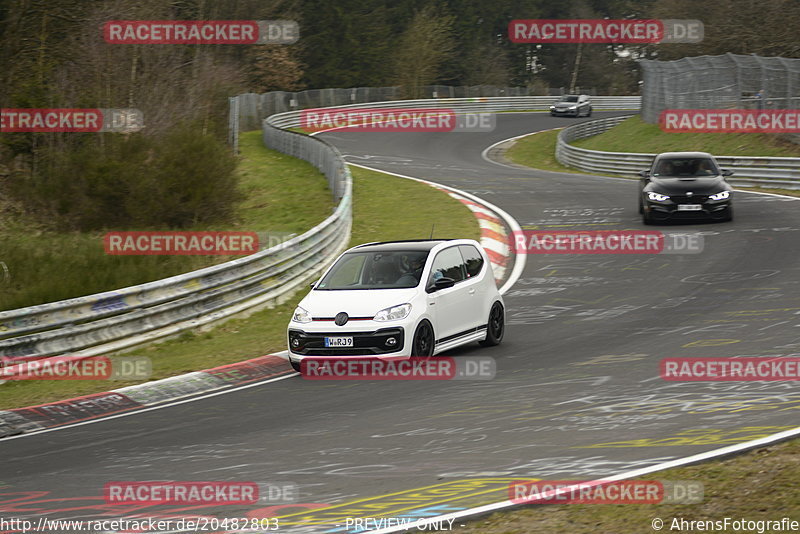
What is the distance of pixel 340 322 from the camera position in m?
12.4

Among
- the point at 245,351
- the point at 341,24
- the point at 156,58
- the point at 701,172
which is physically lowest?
the point at 245,351

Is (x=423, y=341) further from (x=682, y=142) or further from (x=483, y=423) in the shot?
(x=682, y=142)

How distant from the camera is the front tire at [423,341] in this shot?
41.1ft

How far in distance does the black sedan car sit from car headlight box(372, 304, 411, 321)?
41.8 feet

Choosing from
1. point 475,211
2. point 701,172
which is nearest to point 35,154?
point 475,211

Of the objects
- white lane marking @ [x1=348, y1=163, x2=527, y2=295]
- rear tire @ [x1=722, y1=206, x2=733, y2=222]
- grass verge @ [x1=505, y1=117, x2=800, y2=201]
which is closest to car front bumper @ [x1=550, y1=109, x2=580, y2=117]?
grass verge @ [x1=505, y1=117, x2=800, y2=201]

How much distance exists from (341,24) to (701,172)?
68619 millimetres

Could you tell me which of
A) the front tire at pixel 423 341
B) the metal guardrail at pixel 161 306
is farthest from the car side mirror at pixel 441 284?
the metal guardrail at pixel 161 306

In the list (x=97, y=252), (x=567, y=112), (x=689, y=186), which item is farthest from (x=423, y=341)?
(x=567, y=112)

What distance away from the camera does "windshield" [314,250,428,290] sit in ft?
43.3

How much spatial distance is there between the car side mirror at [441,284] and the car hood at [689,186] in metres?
11.7

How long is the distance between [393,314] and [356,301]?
0.52 m

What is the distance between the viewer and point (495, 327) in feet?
46.4

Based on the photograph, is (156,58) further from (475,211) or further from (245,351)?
(245,351)
